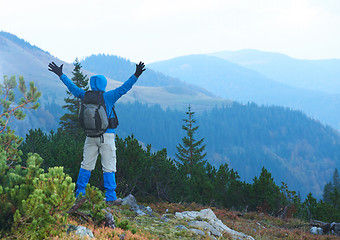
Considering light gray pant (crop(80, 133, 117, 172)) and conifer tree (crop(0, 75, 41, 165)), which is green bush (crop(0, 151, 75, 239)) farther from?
light gray pant (crop(80, 133, 117, 172))

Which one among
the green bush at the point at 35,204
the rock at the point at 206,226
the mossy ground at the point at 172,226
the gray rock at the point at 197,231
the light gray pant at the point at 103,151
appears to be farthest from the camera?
the rock at the point at 206,226

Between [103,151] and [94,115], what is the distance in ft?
3.29

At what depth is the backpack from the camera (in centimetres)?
670

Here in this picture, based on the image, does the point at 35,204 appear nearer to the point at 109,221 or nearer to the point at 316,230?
the point at 109,221

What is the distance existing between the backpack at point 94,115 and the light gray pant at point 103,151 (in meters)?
0.28

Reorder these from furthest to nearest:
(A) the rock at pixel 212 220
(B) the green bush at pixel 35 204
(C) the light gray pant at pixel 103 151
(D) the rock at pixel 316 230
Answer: (D) the rock at pixel 316 230 → (A) the rock at pixel 212 220 → (C) the light gray pant at pixel 103 151 → (B) the green bush at pixel 35 204

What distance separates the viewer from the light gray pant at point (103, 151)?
712cm

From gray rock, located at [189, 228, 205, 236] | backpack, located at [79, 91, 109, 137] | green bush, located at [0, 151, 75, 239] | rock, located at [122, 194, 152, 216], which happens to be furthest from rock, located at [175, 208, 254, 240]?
green bush, located at [0, 151, 75, 239]

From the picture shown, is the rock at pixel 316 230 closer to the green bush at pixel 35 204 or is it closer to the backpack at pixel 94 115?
the backpack at pixel 94 115

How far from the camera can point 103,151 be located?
23.5 feet

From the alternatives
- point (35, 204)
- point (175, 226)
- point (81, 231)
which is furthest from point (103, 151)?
point (35, 204)

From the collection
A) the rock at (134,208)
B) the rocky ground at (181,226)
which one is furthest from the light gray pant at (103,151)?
the rock at (134,208)

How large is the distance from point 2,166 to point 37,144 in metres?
8.14

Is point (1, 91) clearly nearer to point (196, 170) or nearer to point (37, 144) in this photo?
point (37, 144)
